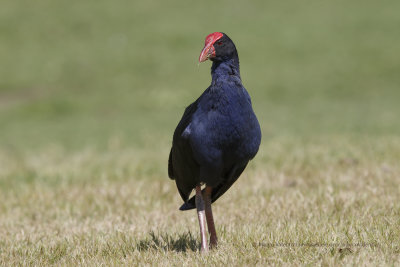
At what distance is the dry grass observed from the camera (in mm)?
4379

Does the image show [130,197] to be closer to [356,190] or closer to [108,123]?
[356,190]

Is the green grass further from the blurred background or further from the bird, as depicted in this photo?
the bird

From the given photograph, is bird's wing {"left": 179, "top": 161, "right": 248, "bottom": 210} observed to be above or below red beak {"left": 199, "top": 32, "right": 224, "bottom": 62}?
below

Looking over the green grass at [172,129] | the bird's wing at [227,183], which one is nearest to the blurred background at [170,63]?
the green grass at [172,129]

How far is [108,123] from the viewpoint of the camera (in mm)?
18359

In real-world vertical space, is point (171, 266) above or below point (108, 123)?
below

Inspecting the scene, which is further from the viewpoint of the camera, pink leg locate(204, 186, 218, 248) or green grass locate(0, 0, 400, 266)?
green grass locate(0, 0, 400, 266)

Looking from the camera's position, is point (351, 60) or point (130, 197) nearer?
point (130, 197)

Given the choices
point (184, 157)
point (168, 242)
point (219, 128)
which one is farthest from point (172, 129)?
point (219, 128)

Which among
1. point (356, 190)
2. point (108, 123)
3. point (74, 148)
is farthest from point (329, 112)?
point (356, 190)

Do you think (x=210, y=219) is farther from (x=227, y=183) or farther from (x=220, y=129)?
(x=220, y=129)

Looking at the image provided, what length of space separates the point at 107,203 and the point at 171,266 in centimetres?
303

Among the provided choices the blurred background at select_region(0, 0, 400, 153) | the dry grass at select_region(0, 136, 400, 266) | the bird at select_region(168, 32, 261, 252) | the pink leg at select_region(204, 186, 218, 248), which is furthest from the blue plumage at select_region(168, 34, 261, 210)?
the blurred background at select_region(0, 0, 400, 153)

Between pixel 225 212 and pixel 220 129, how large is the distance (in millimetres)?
2152
